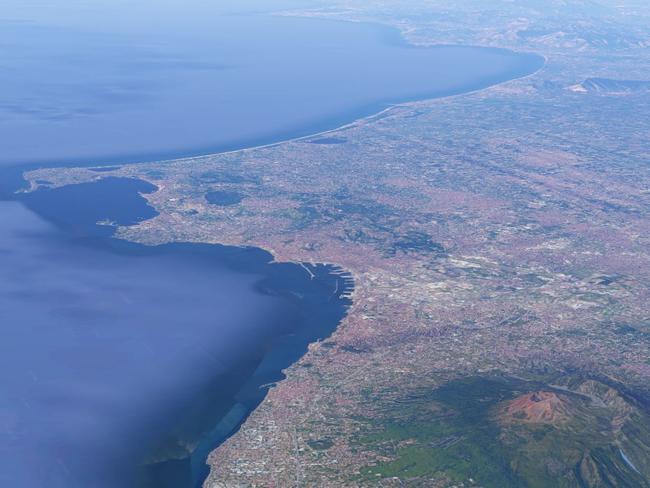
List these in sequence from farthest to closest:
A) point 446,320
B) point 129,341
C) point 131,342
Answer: point 446,320 < point 129,341 < point 131,342

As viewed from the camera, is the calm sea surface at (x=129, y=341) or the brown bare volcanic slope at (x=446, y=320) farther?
the brown bare volcanic slope at (x=446, y=320)

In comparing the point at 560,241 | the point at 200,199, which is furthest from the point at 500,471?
the point at 200,199

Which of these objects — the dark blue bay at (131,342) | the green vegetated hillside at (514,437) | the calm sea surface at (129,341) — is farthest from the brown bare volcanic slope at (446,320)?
the calm sea surface at (129,341)

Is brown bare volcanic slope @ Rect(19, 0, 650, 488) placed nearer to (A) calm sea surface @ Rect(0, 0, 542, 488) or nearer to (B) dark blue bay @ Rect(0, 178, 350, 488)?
(B) dark blue bay @ Rect(0, 178, 350, 488)

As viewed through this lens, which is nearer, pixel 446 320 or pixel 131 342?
pixel 131 342

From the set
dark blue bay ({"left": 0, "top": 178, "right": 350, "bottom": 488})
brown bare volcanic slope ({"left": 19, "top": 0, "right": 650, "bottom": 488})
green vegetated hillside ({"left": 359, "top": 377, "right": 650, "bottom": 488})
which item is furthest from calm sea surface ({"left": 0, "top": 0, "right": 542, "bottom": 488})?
green vegetated hillside ({"left": 359, "top": 377, "right": 650, "bottom": 488})

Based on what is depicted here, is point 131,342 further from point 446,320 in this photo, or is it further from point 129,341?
point 446,320

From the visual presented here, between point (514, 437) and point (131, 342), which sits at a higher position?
point (514, 437)

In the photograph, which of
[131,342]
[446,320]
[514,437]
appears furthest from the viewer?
[446,320]

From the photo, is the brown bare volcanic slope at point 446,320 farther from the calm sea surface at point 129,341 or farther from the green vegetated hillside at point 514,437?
the calm sea surface at point 129,341

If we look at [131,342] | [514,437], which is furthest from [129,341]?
[514,437]

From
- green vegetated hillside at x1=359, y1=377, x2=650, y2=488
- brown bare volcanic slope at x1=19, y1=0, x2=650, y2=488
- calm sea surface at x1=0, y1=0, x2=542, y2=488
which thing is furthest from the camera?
brown bare volcanic slope at x1=19, y1=0, x2=650, y2=488
